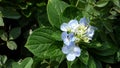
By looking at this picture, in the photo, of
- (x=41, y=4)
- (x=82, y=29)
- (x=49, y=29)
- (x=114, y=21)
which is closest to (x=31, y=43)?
(x=49, y=29)

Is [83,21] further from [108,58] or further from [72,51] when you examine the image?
[108,58]

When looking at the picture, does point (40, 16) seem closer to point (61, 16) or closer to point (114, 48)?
point (61, 16)

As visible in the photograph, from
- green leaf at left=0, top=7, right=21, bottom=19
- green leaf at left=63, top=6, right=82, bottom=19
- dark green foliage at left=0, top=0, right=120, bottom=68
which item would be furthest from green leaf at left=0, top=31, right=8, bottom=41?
green leaf at left=63, top=6, right=82, bottom=19

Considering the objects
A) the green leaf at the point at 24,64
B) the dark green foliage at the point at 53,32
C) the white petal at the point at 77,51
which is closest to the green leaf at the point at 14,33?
the dark green foliage at the point at 53,32

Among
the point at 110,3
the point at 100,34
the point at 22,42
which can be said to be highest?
the point at 110,3

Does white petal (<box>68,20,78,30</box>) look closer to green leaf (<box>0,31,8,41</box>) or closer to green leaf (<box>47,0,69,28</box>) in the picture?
green leaf (<box>47,0,69,28</box>)

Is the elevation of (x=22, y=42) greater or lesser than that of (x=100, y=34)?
lesser

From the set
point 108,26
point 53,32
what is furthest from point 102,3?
point 53,32
